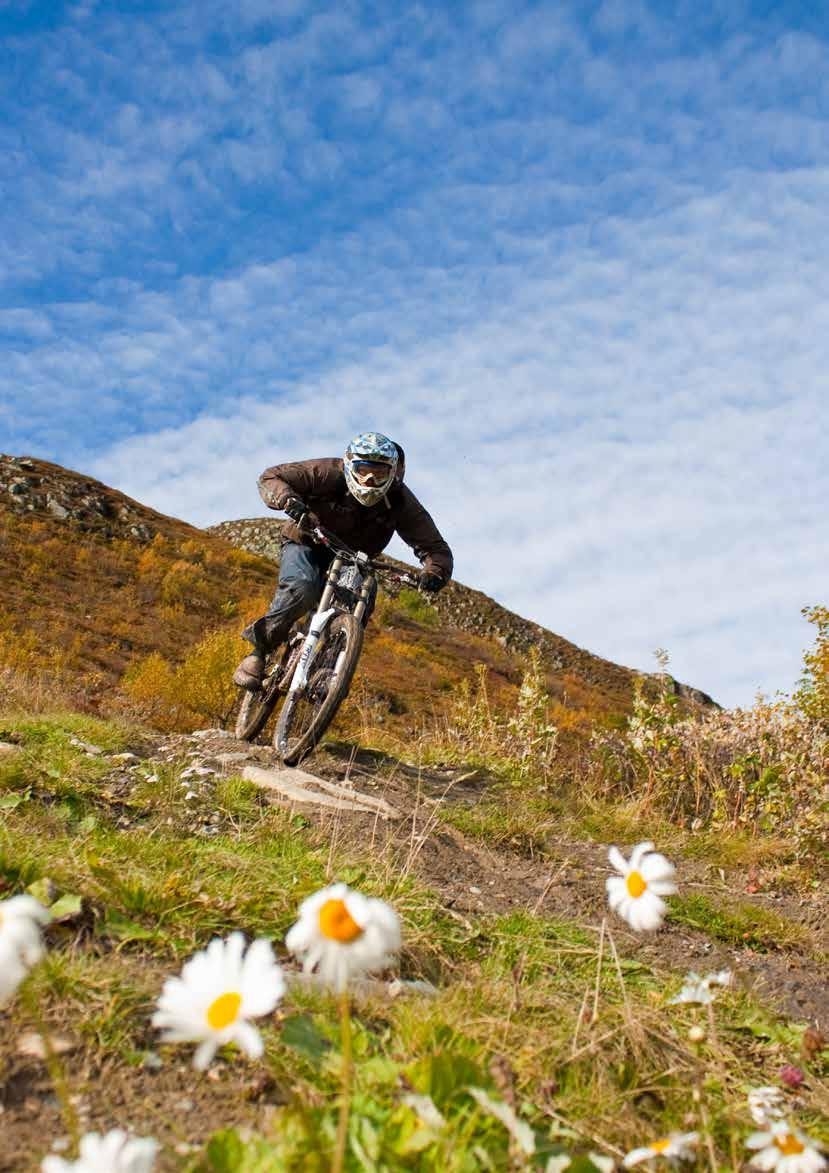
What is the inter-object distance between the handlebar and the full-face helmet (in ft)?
1.14

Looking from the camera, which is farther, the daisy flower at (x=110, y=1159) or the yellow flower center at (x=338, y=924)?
the yellow flower center at (x=338, y=924)

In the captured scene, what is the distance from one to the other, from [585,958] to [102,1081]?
1.80m

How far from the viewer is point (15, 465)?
36.9 meters

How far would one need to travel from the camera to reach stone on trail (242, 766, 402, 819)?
479 cm

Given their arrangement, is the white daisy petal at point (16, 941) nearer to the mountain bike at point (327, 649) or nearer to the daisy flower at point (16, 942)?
the daisy flower at point (16, 942)

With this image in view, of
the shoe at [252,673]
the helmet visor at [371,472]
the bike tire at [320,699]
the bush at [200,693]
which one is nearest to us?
the bike tire at [320,699]

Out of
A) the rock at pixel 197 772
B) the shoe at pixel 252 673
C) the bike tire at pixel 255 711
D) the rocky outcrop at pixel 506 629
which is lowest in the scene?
the rock at pixel 197 772

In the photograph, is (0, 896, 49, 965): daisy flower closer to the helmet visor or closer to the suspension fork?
the suspension fork

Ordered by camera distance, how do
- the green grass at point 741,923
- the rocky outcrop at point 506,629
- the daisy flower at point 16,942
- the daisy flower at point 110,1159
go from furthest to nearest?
the rocky outcrop at point 506,629, the green grass at point 741,923, the daisy flower at point 16,942, the daisy flower at point 110,1159

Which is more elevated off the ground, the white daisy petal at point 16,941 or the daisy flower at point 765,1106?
the white daisy petal at point 16,941

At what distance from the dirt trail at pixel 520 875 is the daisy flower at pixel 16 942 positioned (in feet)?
6.33

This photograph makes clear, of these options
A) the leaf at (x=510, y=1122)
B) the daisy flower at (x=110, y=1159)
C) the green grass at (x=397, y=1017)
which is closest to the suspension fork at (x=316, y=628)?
the green grass at (x=397, y=1017)

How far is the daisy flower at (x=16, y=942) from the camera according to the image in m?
1.24

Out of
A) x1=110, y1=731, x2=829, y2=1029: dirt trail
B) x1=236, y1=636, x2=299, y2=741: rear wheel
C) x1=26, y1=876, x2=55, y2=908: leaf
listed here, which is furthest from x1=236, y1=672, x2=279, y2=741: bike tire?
x1=26, y1=876, x2=55, y2=908: leaf
